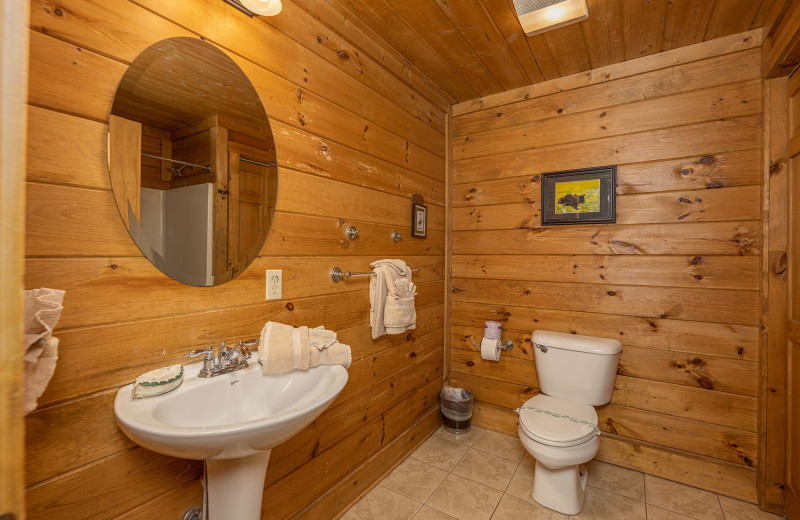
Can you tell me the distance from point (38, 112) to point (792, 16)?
2650 mm

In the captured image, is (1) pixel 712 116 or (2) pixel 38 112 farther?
(1) pixel 712 116

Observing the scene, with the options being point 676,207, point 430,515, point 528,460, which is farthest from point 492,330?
point 676,207

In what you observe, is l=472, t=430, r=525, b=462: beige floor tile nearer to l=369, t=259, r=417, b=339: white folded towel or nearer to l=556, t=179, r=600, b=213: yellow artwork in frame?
l=369, t=259, r=417, b=339: white folded towel

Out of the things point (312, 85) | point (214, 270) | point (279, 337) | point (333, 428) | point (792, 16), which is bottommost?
point (333, 428)

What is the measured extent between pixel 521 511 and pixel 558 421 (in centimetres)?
47

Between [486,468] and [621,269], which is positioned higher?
[621,269]

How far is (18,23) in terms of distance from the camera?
375mm

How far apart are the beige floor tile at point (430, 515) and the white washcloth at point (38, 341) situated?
1587mm

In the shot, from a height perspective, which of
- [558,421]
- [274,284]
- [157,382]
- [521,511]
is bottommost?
[521,511]

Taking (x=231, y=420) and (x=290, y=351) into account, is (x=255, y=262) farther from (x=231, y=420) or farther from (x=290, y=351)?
(x=231, y=420)

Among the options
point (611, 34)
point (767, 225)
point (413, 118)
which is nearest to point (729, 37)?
point (611, 34)

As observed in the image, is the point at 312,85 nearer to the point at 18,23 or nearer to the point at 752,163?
the point at 18,23

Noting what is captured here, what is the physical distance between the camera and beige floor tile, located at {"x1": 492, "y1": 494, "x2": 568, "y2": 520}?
5.52 ft

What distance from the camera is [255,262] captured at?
129cm
